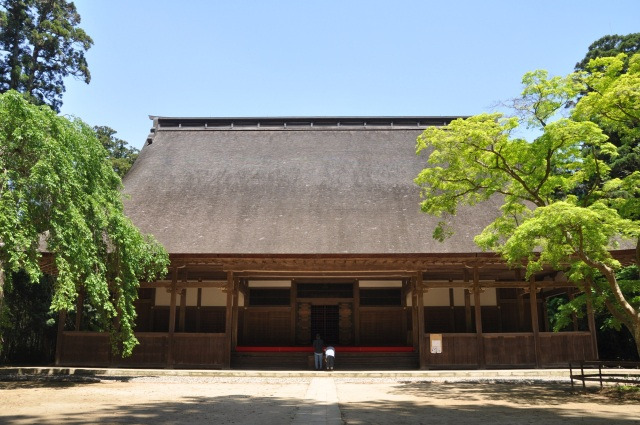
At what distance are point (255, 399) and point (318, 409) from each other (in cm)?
206

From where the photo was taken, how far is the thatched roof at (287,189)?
643 inches

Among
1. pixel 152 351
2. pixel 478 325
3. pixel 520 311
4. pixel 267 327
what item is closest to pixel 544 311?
pixel 520 311

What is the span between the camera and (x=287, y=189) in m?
19.8

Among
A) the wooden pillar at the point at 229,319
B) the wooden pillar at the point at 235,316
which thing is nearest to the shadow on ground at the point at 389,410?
the wooden pillar at the point at 229,319

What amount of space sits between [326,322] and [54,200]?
1132cm

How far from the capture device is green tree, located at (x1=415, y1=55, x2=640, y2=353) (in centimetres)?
989

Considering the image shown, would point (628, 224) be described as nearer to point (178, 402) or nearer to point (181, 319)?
point (178, 402)

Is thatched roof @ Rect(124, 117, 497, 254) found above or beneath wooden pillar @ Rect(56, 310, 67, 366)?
above

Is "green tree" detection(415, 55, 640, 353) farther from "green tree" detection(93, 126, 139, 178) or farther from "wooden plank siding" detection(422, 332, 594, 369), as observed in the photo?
"green tree" detection(93, 126, 139, 178)

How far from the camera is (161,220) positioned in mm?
17766

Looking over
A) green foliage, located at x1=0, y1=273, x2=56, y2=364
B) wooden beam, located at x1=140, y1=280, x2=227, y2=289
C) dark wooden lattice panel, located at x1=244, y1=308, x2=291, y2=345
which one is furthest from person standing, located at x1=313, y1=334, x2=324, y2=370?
green foliage, located at x1=0, y1=273, x2=56, y2=364

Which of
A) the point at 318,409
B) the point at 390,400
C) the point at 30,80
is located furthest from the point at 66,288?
the point at 30,80

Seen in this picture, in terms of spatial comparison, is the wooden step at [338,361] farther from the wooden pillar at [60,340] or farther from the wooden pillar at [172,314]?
the wooden pillar at [60,340]

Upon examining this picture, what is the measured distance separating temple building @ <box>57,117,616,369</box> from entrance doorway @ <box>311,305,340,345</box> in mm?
55
